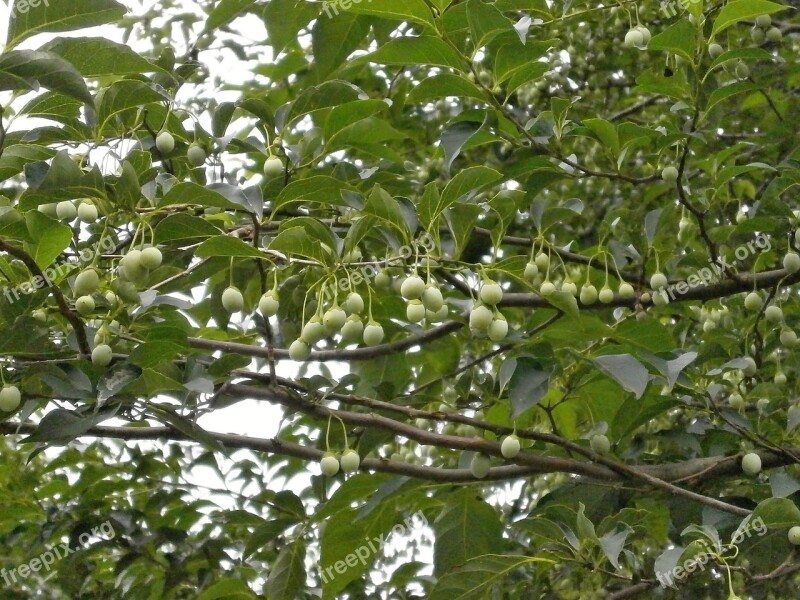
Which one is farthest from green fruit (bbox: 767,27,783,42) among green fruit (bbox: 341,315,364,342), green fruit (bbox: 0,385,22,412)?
green fruit (bbox: 0,385,22,412)

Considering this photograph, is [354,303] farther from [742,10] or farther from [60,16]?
[742,10]

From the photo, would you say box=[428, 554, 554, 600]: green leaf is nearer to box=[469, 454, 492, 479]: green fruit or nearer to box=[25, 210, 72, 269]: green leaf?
box=[469, 454, 492, 479]: green fruit

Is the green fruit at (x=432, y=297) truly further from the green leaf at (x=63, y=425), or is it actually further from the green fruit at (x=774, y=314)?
the green fruit at (x=774, y=314)

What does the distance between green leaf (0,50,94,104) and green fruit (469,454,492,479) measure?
1.17m

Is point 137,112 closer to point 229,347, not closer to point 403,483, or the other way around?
point 229,347

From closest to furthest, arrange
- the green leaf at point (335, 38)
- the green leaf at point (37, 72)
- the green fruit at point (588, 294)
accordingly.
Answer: the green leaf at point (37, 72), the green leaf at point (335, 38), the green fruit at point (588, 294)

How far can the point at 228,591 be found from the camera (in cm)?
238

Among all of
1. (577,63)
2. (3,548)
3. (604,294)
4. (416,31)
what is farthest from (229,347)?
(577,63)

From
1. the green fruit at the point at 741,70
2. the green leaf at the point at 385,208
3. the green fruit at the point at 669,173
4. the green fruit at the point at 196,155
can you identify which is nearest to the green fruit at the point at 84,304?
the green fruit at the point at 196,155

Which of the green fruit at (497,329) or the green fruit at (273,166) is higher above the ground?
the green fruit at (273,166)

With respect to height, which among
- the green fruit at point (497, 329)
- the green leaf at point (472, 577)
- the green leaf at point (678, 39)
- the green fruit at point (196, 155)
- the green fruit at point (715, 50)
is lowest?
the green leaf at point (472, 577)

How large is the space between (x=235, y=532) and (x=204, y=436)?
1.45 metres

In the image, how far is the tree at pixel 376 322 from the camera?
5.68 ft

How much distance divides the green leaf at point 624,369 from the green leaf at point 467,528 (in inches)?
26.3
